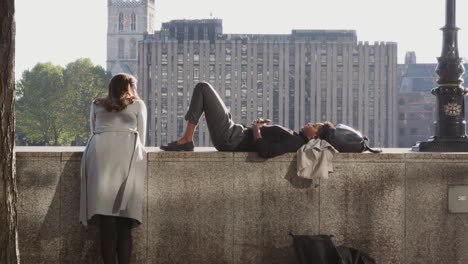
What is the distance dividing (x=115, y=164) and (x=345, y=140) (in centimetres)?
227

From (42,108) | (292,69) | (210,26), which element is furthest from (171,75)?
(42,108)

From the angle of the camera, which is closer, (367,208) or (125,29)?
(367,208)

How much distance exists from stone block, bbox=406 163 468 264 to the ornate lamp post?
153 cm

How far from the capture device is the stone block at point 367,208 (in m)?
7.08

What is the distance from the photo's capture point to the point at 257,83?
115438mm

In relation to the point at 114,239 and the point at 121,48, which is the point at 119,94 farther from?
the point at 121,48

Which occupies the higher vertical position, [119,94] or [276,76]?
[276,76]

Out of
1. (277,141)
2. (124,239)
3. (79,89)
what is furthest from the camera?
(79,89)

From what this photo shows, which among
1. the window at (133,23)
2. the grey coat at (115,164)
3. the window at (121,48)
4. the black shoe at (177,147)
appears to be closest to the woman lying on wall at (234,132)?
the black shoe at (177,147)

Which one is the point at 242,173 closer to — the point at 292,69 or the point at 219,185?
the point at 219,185

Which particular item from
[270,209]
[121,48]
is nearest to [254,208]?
[270,209]

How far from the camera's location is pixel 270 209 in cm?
708

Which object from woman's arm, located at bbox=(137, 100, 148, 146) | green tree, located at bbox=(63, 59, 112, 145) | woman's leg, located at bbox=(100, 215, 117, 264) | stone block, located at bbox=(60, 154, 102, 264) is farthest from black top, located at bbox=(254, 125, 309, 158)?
green tree, located at bbox=(63, 59, 112, 145)

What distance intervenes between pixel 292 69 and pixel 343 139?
108221 millimetres
